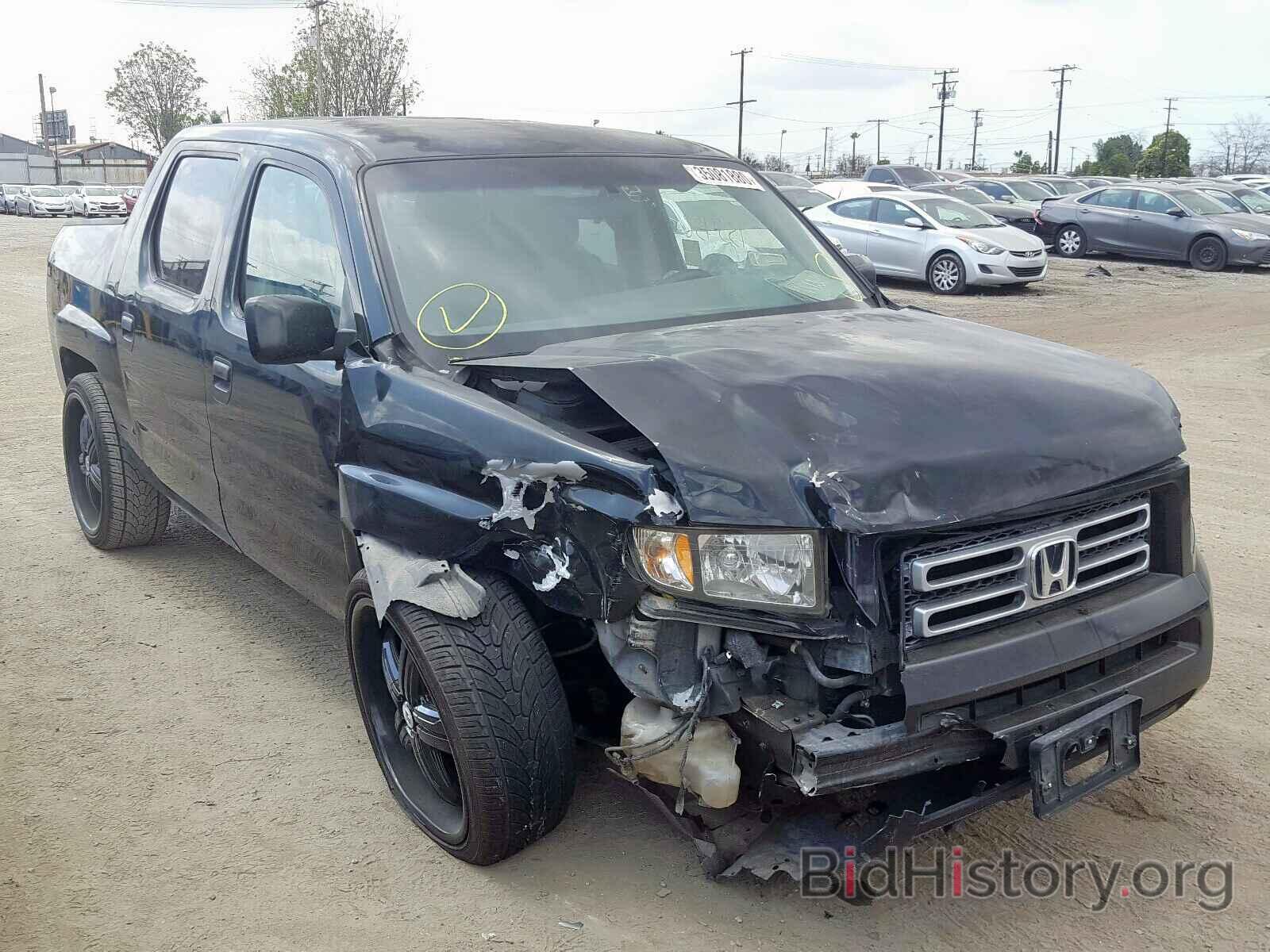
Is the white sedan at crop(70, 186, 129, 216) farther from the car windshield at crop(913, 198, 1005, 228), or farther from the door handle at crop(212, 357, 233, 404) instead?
the door handle at crop(212, 357, 233, 404)

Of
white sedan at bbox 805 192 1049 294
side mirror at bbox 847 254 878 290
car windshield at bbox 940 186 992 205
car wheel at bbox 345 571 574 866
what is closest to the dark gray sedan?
car windshield at bbox 940 186 992 205

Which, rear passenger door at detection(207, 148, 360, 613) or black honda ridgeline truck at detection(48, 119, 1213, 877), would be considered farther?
rear passenger door at detection(207, 148, 360, 613)

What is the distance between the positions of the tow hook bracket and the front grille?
27 centimetres

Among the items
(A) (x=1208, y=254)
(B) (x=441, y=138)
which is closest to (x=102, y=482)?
(B) (x=441, y=138)

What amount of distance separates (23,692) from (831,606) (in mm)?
3106

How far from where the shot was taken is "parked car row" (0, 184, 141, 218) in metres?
41.6

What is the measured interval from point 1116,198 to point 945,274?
716 centimetres

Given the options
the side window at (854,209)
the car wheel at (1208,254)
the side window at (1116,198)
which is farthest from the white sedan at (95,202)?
the car wheel at (1208,254)

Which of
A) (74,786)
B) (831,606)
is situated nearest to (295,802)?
(74,786)

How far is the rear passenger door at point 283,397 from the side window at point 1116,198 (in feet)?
68.5

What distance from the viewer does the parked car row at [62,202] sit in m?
41.6

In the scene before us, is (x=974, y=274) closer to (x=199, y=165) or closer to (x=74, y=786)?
(x=199, y=165)

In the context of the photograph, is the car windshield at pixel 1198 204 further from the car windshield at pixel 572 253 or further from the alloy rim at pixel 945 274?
the car windshield at pixel 572 253

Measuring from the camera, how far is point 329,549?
3566 mm
